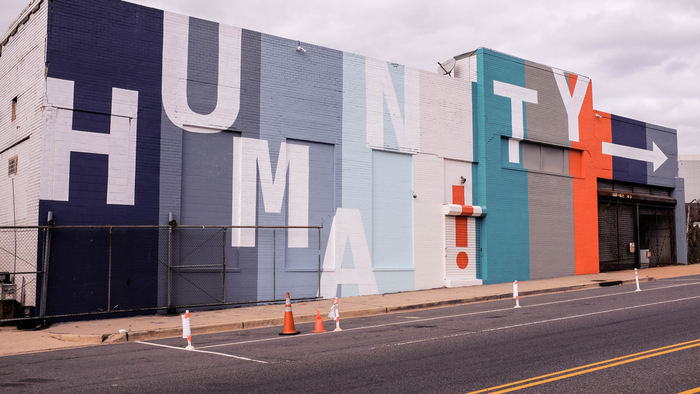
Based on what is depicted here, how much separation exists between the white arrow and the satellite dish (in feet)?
31.1

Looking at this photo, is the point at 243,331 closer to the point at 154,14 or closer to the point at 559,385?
the point at 559,385

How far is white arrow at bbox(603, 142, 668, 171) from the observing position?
29172mm

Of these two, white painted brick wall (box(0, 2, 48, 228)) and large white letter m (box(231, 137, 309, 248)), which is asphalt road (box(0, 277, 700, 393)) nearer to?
large white letter m (box(231, 137, 309, 248))

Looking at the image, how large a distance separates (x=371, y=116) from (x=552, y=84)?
1028 cm

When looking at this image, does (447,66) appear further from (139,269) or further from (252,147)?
(139,269)

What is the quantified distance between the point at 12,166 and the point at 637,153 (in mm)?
28266

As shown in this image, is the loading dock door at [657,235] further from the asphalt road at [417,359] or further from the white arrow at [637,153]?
the asphalt road at [417,359]

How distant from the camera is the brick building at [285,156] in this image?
15.5m

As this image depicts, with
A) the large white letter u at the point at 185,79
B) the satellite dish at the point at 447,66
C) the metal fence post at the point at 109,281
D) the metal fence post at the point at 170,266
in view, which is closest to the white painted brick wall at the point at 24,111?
the metal fence post at the point at 109,281

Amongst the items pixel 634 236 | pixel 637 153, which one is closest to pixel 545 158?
pixel 637 153

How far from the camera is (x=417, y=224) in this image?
21578mm

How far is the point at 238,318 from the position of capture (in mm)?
14867

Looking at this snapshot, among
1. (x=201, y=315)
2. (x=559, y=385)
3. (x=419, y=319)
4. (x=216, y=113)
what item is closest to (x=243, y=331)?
(x=201, y=315)

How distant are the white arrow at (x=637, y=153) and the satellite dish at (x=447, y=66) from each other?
947 cm
